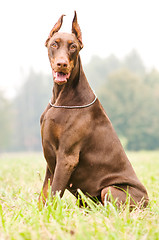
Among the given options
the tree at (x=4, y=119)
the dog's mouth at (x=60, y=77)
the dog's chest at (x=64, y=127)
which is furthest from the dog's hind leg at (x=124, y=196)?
the tree at (x=4, y=119)

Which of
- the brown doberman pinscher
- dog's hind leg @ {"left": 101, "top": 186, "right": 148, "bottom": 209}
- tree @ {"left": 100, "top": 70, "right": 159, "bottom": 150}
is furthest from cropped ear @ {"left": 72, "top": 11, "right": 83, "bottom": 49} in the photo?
tree @ {"left": 100, "top": 70, "right": 159, "bottom": 150}

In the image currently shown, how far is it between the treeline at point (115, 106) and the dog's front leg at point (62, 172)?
27183 mm

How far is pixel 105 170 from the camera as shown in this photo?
3406 mm

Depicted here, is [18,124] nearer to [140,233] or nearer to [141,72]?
[141,72]

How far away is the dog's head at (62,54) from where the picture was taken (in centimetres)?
303

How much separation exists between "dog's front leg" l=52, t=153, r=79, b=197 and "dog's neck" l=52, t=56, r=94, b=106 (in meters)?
0.56

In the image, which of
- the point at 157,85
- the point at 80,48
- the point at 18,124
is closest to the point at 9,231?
the point at 80,48

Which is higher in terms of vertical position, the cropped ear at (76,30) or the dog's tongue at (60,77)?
the cropped ear at (76,30)

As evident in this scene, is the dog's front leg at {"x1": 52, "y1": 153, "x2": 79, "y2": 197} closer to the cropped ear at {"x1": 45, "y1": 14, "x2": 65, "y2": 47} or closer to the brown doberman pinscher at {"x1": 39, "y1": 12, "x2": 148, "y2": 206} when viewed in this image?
the brown doberman pinscher at {"x1": 39, "y1": 12, "x2": 148, "y2": 206}

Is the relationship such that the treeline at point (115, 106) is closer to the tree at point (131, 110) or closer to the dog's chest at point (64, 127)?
the tree at point (131, 110)

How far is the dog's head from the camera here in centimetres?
303

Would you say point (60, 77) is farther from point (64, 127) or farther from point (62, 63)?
point (64, 127)

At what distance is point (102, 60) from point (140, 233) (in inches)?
2409

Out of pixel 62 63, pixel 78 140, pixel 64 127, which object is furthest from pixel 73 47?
pixel 78 140
